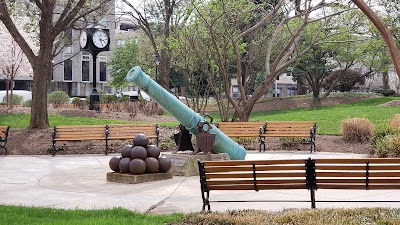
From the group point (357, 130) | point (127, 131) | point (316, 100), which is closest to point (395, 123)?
point (357, 130)

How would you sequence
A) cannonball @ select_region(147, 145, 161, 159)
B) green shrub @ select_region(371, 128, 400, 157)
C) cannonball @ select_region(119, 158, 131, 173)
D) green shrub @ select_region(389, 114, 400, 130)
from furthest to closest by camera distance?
green shrub @ select_region(389, 114, 400, 130) → green shrub @ select_region(371, 128, 400, 157) → cannonball @ select_region(147, 145, 161, 159) → cannonball @ select_region(119, 158, 131, 173)

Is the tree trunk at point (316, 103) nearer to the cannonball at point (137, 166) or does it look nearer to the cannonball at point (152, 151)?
the cannonball at point (152, 151)

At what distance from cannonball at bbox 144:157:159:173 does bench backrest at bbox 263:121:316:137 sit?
7.40m

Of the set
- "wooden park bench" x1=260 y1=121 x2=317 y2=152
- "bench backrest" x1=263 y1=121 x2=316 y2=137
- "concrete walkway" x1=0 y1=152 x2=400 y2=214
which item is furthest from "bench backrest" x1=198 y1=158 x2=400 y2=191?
"bench backrest" x1=263 y1=121 x2=316 y2=137

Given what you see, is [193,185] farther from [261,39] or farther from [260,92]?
[261,39]

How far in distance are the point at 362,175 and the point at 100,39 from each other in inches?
824

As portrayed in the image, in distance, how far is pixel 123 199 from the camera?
943cm

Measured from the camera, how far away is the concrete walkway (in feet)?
28.8

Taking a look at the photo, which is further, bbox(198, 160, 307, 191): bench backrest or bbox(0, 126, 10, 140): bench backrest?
bbox(0, 126, 10, 140): bench backrest

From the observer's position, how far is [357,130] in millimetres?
18719

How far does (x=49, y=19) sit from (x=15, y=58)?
39.2 ft

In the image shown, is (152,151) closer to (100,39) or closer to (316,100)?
(100,39)

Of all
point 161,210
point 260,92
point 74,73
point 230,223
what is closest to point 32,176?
point 161,210

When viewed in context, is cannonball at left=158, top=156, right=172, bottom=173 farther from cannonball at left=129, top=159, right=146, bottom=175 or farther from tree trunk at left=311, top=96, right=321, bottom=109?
tree trunk at left=311, top=96, right=321, bottom=109
